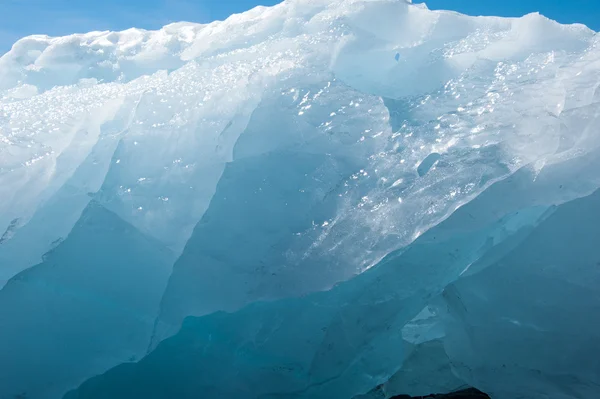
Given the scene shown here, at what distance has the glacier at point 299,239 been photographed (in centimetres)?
220

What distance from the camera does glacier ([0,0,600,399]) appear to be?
2195mm

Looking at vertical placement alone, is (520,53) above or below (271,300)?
above

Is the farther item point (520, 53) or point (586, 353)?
point (520, 53)

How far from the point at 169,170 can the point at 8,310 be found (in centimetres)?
97

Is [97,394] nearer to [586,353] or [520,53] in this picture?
[586,353]

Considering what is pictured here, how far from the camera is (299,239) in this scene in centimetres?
227

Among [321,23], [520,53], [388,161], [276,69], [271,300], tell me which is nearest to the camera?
[271,300]

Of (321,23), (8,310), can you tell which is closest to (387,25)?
(321,23)

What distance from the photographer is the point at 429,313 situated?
9.46ft

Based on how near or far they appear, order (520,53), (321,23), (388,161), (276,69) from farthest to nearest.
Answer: (321,23)
(520,53)
(276,69)
(388,161)

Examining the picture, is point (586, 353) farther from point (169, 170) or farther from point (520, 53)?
point (169, 170)

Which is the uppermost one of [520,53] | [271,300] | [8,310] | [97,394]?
[8,310]

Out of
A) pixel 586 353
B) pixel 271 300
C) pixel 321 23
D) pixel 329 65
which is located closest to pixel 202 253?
pixel 271 300

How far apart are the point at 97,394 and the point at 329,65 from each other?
2.09 m
